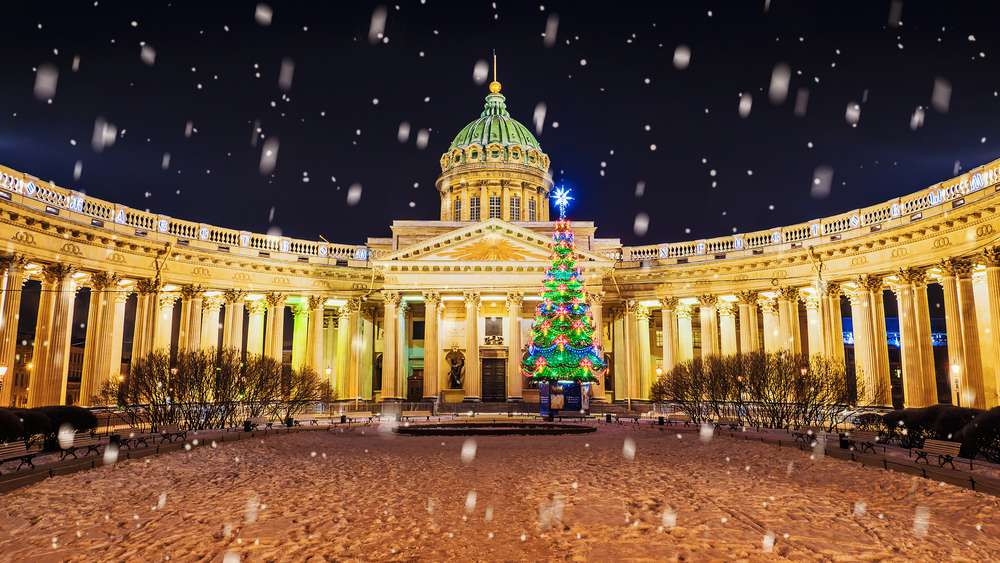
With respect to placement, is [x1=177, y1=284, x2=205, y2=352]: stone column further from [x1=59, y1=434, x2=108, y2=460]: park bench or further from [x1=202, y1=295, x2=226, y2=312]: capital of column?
[x1=59, y1=434, x2=108, y2=460]: park bench

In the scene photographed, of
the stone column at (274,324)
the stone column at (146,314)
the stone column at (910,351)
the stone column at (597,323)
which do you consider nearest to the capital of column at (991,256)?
the stone column at (910,351)

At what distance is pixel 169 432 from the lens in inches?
949

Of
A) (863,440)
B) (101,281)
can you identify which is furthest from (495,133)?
(863,440)

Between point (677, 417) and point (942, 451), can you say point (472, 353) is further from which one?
point (942, 451)

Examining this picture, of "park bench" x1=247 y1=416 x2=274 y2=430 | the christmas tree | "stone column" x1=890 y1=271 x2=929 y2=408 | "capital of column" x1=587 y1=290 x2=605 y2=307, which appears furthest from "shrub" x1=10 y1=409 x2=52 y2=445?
"stone column" x1=890 y1=271 x2=929 y2=408

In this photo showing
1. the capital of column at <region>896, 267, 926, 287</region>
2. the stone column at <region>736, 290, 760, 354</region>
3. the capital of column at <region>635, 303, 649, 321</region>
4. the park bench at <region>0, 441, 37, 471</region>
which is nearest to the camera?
the park bench at <region>0, 441, 37, 471</region>

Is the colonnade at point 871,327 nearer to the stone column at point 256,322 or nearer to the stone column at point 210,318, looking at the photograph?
the stone column at point 256,322

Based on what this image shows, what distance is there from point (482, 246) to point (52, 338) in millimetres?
26149

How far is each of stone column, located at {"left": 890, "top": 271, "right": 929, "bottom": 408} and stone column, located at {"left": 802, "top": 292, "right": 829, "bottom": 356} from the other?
4938 millimetres

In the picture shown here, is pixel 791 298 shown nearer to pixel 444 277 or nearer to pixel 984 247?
pixel 984 247

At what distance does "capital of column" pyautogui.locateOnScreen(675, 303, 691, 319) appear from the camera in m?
46.4

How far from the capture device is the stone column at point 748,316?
137 ft

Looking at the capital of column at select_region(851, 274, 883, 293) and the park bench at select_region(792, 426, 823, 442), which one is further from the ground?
the capital of column at select_region(851, 274, 883, 293)

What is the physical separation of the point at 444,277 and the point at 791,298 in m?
23.6
